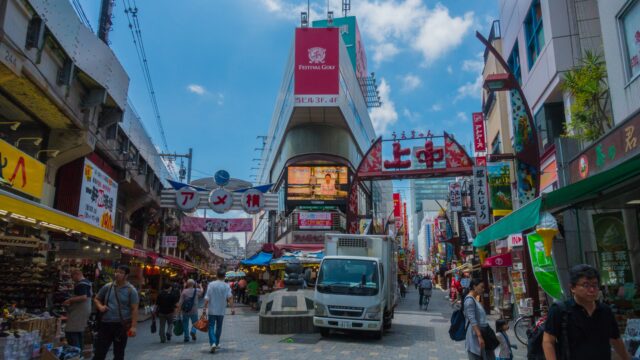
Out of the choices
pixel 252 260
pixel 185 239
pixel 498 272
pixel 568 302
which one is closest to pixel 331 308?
pixel 568 302

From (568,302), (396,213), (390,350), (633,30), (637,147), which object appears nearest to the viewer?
(568,302)

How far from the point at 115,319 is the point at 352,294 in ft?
24.1

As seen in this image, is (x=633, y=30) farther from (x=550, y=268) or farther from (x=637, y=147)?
(x=550, y=268)

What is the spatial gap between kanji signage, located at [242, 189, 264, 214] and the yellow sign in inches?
435

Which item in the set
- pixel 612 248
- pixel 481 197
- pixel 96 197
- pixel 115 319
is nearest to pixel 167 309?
pixel 115 319

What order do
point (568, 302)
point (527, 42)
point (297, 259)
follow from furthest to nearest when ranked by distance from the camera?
point (297, 259)
point (527, 42)
point (568, 302)

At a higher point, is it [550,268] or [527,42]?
[527,42]

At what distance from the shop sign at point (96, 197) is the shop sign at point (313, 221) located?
2576 cm

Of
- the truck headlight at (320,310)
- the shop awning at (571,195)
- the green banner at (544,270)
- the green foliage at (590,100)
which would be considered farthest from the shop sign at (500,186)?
the green banner at (544,270)

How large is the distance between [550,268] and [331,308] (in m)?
6.62

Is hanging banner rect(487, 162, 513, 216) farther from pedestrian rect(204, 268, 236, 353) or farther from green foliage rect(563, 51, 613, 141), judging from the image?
pedestrian rect(204, 268, 236, 353)

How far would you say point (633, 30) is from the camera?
10367 mm

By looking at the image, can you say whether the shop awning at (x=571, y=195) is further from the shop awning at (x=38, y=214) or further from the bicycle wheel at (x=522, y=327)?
the shop awning at (x=38, y=214)

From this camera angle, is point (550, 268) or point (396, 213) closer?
point (550, 268)
